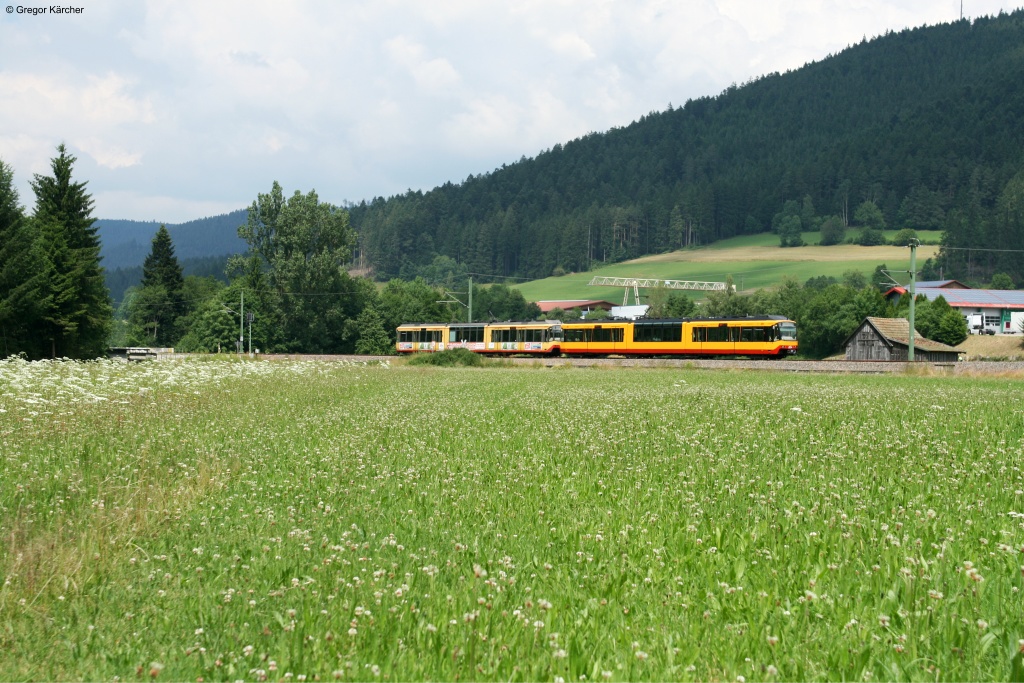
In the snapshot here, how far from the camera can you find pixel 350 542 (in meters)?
6.68

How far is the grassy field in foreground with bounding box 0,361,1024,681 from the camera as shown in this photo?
15.7ft

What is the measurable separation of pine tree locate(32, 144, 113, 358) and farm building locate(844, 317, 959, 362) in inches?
2349

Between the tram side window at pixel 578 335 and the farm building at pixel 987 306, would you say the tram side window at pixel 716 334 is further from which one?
the farm building at pixel 987 306

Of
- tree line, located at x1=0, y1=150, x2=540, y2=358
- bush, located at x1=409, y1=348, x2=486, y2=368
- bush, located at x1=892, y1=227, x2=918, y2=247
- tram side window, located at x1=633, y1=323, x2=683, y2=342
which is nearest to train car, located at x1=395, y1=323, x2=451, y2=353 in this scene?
tree line, located at x1=0, y1=150, x2=540, y2=358

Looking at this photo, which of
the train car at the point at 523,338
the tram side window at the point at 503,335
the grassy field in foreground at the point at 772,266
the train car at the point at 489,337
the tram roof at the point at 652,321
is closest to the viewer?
the tram roof at the point at 652,321

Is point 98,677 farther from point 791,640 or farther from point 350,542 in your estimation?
point 791,640

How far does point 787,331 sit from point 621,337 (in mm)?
12001

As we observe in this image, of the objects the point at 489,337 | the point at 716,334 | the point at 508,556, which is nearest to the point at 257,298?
the point at 489,337

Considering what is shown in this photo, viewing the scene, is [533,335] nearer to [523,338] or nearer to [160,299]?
[523,338]

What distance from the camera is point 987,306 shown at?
133125 mm

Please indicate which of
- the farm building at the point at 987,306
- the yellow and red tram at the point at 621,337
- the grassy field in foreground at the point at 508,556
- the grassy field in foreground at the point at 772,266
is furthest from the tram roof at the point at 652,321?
the grassy field in foreground at the point at 772,266

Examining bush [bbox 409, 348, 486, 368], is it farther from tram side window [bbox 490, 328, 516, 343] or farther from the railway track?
tram side window [bbox 490, 328, 516, 343]

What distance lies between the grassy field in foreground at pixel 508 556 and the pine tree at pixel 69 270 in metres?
50.4

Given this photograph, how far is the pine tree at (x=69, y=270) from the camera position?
5847cm
